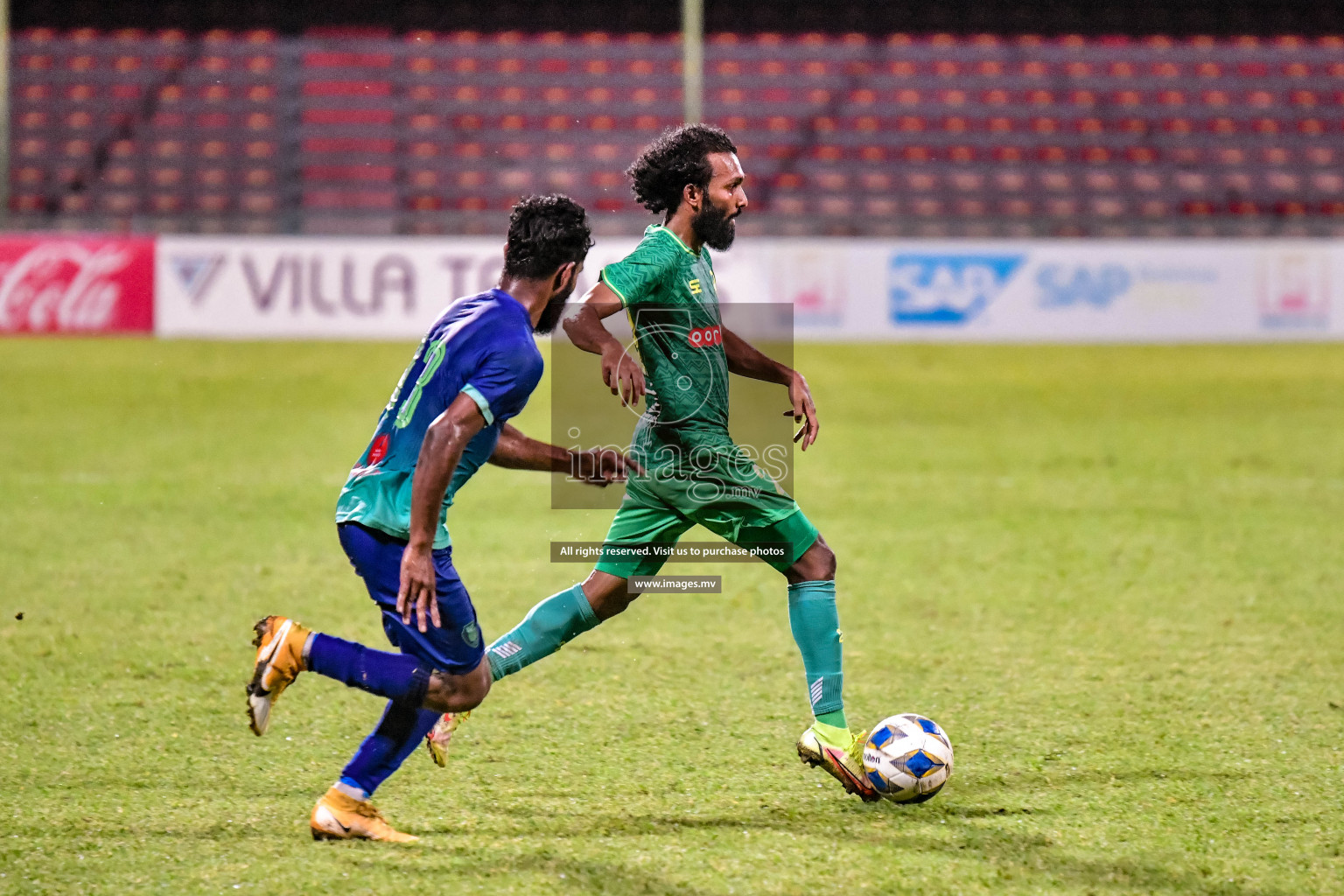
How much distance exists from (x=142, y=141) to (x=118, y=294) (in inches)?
265

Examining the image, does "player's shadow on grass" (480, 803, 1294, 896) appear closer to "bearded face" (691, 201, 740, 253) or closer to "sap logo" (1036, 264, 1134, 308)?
"bearded face" (691, 201, 740, 253)

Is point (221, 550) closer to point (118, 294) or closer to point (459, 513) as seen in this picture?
point (459, 513)

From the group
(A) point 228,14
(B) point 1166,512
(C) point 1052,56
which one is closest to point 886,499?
(B) point 1166,512

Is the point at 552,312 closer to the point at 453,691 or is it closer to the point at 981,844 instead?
the point at 453,691

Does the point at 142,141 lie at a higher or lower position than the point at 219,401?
higher

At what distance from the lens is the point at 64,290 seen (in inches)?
612

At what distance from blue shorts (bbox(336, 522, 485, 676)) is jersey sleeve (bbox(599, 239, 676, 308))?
932 mm

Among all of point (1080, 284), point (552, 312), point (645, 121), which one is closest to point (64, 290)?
point (645, 121)

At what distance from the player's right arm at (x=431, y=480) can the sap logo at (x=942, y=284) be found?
13.3 meters

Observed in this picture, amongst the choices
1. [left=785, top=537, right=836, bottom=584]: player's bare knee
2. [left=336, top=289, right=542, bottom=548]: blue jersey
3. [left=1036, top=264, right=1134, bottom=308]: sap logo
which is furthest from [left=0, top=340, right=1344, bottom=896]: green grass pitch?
[left=1036, top=264, right=1134, bottom=308]: sap logo

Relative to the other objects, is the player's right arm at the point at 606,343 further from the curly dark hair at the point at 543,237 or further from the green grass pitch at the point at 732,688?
the green grass pitch at the point at 732,688

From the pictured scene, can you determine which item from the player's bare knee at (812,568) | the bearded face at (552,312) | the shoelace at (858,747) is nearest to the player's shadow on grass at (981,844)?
the shoelace at (858,747)

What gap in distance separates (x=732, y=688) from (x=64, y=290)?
12277 millimetres

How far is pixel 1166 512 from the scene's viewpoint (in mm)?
9375
